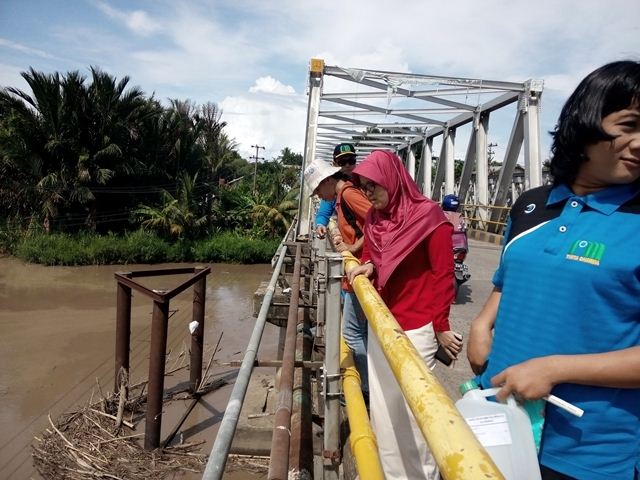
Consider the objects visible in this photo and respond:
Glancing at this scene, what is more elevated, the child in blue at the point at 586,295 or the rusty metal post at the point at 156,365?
the child in blue at the point at 586,295

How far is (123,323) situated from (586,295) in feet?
21.9

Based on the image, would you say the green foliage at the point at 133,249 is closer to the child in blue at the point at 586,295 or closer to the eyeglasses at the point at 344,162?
the eyeglasses at the point at 344,162

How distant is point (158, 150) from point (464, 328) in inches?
899

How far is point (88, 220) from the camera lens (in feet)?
75.7

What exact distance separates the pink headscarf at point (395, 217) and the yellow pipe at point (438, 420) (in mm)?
1021

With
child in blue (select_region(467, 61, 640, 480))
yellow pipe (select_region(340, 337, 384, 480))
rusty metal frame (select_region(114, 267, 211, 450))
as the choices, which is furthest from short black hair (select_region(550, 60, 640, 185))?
rusty metal frame (select_region(114, 267, 211, 450))

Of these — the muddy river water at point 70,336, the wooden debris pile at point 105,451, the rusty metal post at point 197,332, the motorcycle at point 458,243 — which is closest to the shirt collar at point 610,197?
the motorcycle at point 458,243

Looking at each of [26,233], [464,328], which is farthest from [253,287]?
[464,328]

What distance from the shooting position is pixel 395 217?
226 cm

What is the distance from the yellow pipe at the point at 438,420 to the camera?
2.32ft

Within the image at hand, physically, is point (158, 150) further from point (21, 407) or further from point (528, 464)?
point (528, 464)

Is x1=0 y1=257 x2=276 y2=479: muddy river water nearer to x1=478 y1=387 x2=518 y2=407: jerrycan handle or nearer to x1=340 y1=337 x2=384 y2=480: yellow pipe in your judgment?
x1=340 y1=337 x2=384 y2=480: yellow pipe

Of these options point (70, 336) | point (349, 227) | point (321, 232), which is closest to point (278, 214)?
point (70, 336)

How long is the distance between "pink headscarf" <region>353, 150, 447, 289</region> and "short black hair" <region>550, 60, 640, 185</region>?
31.9 inches
